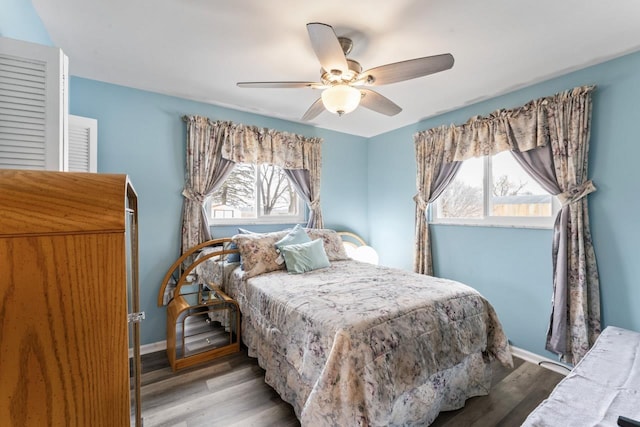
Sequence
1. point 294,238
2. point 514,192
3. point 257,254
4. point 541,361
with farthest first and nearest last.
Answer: point 294,238 < point 514,192 < point 257,254 < point 541,361

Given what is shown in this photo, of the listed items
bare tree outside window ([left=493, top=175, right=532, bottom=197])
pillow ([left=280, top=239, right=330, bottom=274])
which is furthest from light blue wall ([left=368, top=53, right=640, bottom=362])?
pillow ([left=280, top=239, right=330, bottom=274])

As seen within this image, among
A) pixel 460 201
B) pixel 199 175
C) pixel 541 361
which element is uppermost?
pixel 199 175

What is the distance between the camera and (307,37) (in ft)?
6.05

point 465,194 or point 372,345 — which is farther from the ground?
point 465,194

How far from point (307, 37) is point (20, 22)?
5.19 ft

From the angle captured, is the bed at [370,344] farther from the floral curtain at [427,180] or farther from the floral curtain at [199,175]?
the floral curtain at [427,180]

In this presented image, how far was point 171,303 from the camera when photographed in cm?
254

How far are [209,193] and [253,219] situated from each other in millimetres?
622

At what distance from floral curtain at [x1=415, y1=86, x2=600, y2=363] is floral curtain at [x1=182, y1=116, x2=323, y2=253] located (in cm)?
245

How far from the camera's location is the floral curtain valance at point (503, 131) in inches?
94.3

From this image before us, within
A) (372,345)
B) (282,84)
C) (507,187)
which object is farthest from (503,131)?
(372,345)

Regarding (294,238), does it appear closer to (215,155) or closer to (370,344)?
(215,155)

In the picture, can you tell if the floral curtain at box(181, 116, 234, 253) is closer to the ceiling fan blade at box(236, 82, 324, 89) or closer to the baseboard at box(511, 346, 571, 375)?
the ceiling fan blade at box(236, 82, 324, 89)

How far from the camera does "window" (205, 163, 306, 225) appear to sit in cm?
317
